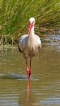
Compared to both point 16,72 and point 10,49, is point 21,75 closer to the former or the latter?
point 16,72

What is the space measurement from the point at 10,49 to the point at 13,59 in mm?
1930

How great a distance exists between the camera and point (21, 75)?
29.4 feet

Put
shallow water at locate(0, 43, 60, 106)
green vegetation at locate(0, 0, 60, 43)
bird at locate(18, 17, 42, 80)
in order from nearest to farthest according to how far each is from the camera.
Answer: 1. shallow water at locate(0, 43, 60, 106)
2. bird at locate(18, 17, 42, 80)
3. green vegetation at locate(0, 0, 60, 43)

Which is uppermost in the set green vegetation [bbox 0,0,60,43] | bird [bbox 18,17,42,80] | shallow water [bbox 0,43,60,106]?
green vegetation [bbox 0,0,60,43]

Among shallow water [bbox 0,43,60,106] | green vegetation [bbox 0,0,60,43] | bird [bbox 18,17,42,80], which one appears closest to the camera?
shallow water [bbox 0,43,60,106]

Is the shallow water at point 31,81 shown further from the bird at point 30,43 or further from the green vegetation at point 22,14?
the green vegetation at point 22,14

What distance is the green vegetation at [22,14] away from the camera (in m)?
13.6

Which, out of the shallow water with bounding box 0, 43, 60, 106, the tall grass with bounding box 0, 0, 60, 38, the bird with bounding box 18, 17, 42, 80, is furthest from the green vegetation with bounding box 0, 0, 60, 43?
the bird with bounding box 18, 17, 42, 80

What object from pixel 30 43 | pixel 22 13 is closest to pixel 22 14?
pixel 22 13

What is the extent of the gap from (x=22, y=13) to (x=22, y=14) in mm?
31

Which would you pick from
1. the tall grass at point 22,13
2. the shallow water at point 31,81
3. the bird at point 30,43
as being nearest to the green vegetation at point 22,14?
the tall grass at point 22,13

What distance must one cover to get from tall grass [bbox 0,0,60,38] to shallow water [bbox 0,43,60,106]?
1.37m

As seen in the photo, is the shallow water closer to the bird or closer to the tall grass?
the bird

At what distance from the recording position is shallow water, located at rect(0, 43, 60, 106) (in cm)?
645
